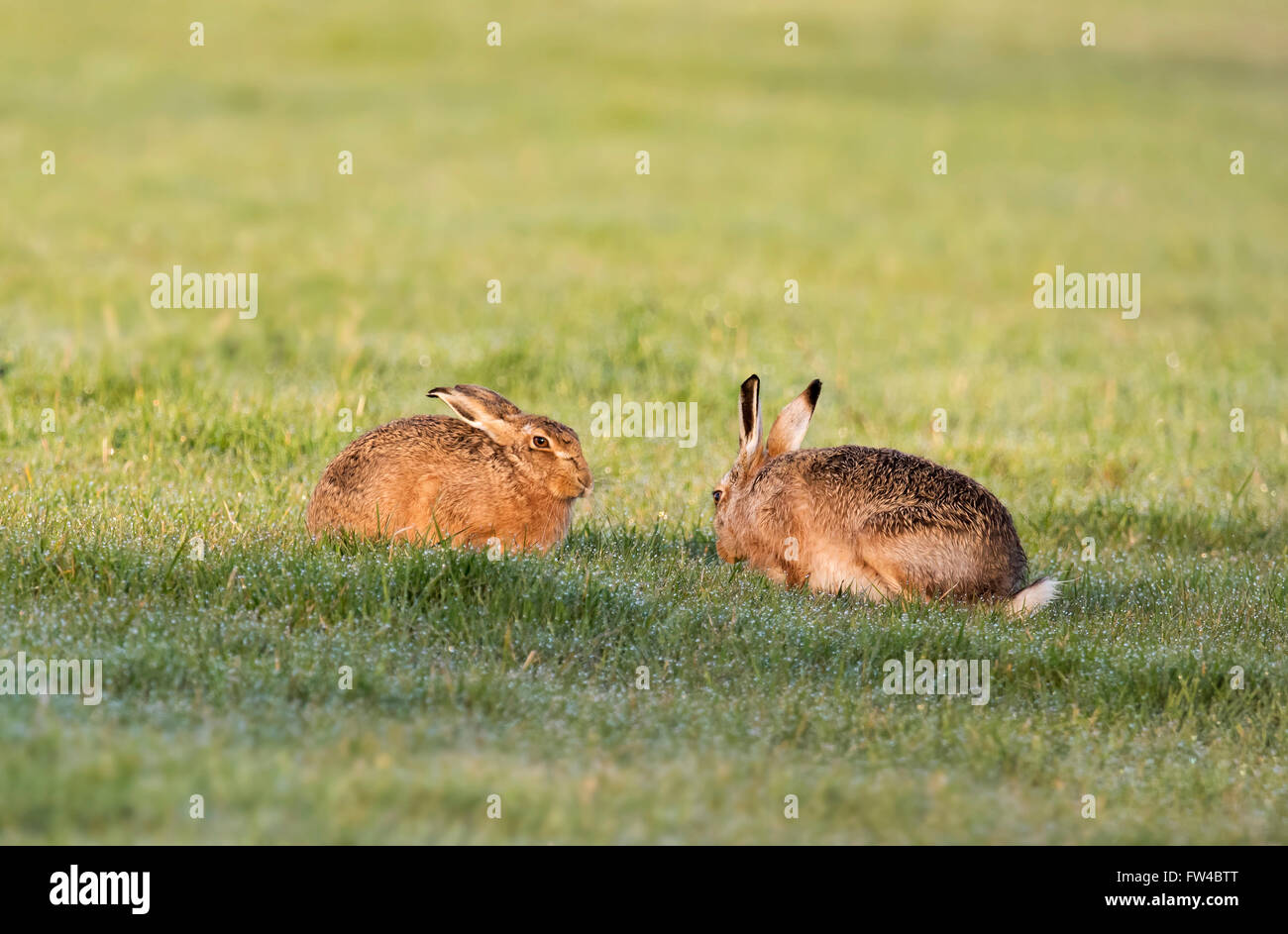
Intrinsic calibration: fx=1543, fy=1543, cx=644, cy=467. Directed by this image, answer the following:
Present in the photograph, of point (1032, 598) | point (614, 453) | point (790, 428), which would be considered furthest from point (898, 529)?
point (614, 453)

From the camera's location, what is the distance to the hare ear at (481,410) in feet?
27.0

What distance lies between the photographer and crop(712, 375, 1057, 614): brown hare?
25.1 ft

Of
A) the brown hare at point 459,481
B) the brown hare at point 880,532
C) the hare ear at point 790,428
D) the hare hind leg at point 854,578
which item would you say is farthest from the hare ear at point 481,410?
the hare hind leg at point 854,578

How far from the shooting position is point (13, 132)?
26.0m

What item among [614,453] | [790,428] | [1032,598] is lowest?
[1032,598]

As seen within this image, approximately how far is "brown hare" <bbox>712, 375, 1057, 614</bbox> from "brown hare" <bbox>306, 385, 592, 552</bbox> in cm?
101

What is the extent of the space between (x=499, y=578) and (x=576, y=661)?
65cm

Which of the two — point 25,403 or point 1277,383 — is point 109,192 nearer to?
point 25,403

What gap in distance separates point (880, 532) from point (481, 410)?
7.30 ft

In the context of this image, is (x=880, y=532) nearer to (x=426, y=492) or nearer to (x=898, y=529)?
(x=898, y=529)

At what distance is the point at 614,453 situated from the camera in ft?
35.5

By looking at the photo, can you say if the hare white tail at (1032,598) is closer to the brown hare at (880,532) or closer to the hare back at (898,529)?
the brown hare at (880,532)

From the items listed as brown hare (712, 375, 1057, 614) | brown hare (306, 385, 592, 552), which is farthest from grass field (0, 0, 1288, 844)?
brown hare (306, 385, 592, 552)
